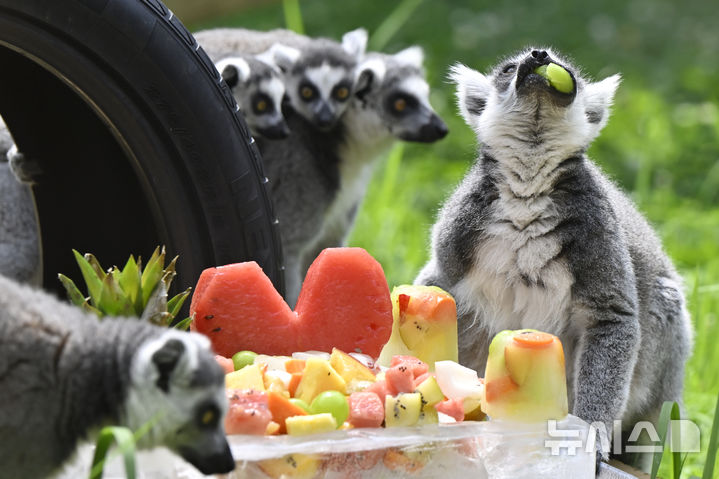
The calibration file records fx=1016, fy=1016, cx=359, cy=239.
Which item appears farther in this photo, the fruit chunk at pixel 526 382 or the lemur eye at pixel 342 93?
the lemur eye at pixel 342 93

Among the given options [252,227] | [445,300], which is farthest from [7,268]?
[445,300]

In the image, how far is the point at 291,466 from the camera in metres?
2.01

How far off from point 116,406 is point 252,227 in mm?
1076

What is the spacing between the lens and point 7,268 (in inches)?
129

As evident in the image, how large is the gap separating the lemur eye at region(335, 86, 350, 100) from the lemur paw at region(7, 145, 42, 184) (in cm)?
223

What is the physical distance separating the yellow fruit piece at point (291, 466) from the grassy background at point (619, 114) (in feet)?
5.00

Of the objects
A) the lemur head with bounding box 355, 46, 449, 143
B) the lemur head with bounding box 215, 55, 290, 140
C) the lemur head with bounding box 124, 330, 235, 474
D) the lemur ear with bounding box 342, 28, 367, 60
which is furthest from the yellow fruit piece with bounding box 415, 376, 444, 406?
the lemur ear with bounding box 342, 28, 367, 60

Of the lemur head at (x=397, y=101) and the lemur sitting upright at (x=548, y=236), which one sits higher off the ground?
the lemur head at (x=397, y=101)

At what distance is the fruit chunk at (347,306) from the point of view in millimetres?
2494

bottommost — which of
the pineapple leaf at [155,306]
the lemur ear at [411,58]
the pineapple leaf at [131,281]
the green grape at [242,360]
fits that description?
the green grape at [242,360]

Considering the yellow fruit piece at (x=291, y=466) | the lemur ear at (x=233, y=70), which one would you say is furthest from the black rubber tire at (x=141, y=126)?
the lemur ear at (x=233, y=70)

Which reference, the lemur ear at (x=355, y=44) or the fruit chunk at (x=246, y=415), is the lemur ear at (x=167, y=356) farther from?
the lemur ear at (x=355, y=44)

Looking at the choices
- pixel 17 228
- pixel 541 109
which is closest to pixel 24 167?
pixel 17 228

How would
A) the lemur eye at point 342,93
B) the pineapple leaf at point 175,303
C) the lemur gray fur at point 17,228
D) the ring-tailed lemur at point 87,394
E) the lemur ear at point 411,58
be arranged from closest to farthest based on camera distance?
the ring-tailed lemur at point 87,394, the pineapple leaf at point 175,303, the lemur gray fur at point 17,228, the lemur eye at point 342,93, the lemur ear at point 411,58
